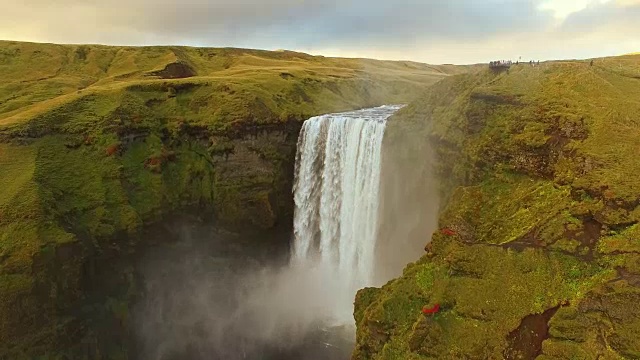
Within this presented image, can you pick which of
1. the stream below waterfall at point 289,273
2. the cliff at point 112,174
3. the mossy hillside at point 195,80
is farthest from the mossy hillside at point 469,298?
the mossy hillside at point 195,80

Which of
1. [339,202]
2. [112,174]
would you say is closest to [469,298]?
[339,202]

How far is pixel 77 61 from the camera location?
61562 mm

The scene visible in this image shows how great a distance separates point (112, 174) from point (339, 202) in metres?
16.6

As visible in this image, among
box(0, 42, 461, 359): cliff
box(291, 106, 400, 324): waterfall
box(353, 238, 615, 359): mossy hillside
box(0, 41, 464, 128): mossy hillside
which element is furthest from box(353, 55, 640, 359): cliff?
box(0, 41, 464, 128): mossy hillside

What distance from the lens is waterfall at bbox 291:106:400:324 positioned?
30203 mm

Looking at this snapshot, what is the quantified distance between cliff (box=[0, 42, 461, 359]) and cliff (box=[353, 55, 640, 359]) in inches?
752

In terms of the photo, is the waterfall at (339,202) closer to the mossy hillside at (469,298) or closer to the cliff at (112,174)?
the cliff at (112,174)

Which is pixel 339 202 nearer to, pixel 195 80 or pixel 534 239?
pixel 534 239

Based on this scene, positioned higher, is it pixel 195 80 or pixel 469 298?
pixel 195 80

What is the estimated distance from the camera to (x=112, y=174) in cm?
3425

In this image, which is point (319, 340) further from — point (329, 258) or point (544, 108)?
point (544, 108)

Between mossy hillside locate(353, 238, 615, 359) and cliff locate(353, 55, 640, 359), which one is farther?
mossy hillside locate(353, 238, 615, 359)

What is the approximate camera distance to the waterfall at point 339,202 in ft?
99.1

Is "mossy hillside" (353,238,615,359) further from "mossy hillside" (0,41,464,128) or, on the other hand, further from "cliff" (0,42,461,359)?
"mossy hillside" (0,41,464,128)
